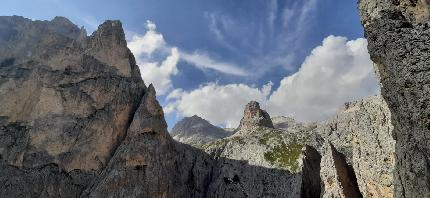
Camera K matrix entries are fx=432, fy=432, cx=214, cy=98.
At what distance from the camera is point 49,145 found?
322 feet

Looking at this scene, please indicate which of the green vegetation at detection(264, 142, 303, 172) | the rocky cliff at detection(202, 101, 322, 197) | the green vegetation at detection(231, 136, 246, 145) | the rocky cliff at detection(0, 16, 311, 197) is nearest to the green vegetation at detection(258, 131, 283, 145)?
the rocky cliff at detection(202, 101, 322, 197)

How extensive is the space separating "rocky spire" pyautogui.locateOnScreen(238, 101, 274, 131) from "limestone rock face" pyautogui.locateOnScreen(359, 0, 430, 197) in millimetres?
123253

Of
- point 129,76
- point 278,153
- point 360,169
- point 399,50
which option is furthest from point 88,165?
point 399,50

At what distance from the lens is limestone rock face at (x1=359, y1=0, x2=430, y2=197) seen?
54.6 ft

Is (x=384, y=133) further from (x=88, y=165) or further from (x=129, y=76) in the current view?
(x=129, y=76)

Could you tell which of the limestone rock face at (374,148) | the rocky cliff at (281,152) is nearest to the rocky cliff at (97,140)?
the rocky cliff at (281,152)

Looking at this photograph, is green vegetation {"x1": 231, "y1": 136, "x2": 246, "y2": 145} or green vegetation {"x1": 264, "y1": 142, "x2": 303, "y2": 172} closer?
green vegetation {"x1": 264, "y1": 142, "x2": 303, "y2": 172}

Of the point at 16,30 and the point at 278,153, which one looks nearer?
the point at 278,153

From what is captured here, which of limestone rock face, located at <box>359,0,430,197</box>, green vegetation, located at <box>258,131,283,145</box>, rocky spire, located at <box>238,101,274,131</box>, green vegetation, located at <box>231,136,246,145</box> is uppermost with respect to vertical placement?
rocky spire, located at <box>238,101,274,131</box>

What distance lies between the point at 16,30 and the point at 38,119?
10585 centimetres

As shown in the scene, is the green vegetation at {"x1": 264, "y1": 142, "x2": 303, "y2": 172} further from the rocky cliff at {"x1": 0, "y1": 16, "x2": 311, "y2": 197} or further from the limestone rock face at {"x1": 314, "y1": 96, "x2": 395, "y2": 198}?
the limestone rock face at {"x1": 314, "y1": 96, "x2": 395, "y2": 198}

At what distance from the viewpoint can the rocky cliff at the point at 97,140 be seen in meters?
93.2

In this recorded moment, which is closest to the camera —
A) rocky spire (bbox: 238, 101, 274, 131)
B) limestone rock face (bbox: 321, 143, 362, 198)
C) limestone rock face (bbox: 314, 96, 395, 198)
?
limestone rock face (bbox: 314, 96, 395, 198)

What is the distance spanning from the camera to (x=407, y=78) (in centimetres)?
1733
